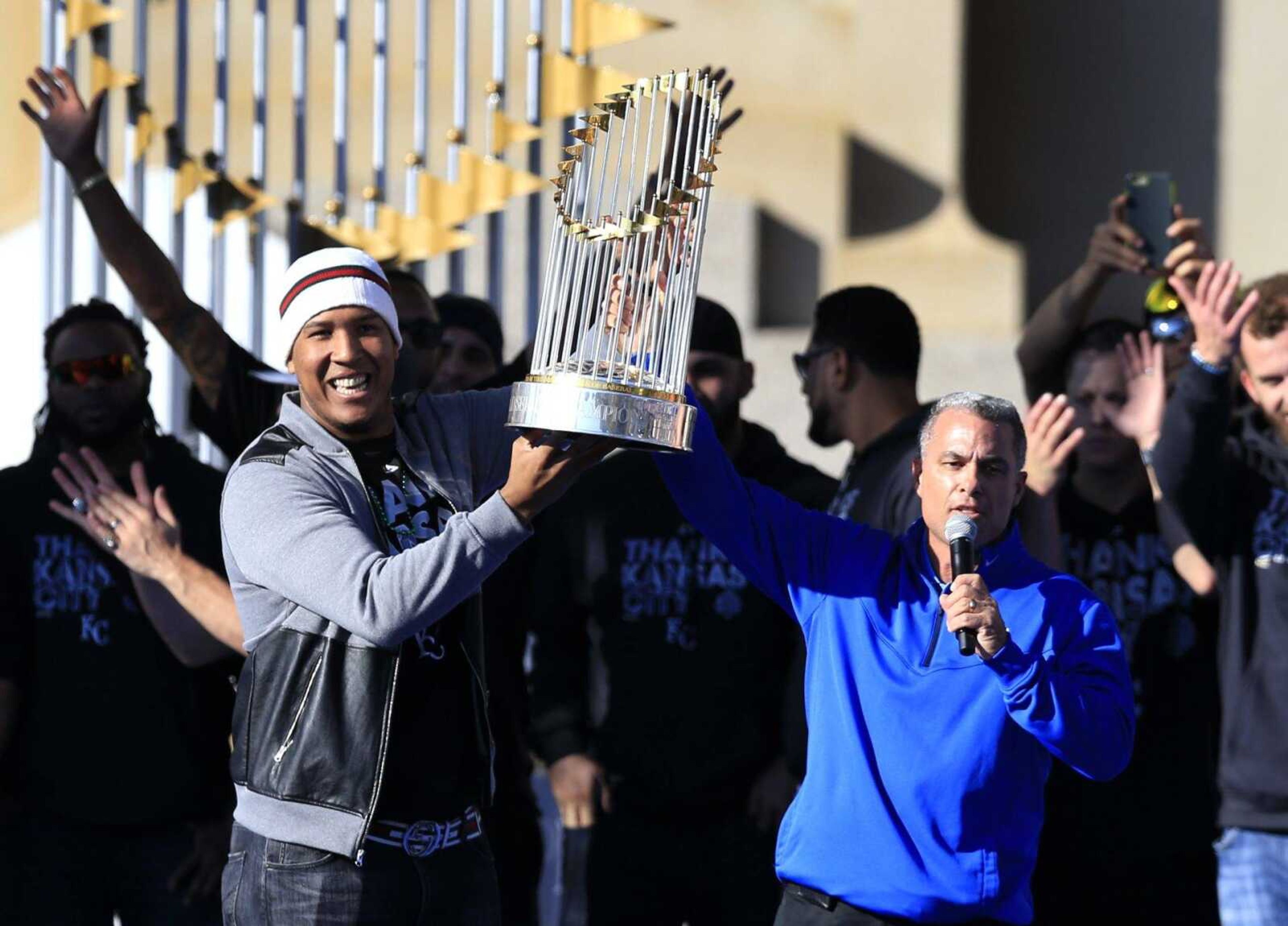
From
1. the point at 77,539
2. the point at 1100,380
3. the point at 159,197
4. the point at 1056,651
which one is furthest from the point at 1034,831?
the point at 159,197

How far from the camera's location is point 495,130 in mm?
5535

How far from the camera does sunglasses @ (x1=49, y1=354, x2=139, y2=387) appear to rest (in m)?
4.45

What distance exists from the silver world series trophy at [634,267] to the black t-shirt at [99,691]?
154 centimetres

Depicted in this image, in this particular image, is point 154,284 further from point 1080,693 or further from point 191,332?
point 1080,693

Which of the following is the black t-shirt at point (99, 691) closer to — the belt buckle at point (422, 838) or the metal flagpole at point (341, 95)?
the belt buckle at point (422, 838)

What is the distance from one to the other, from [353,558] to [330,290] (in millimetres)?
507

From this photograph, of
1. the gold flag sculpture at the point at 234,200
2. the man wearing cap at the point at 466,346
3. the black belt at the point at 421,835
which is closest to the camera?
the black belt at the point at 421,835

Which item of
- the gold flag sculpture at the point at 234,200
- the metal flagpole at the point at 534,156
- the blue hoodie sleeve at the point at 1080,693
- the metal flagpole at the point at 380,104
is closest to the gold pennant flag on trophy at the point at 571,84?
the metal flagpole at the point at 534,156

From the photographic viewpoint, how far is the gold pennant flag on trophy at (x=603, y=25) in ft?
17.9

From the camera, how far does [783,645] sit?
178 inches

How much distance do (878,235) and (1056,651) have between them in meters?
4.26

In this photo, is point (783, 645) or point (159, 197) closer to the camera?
point (783, 645)

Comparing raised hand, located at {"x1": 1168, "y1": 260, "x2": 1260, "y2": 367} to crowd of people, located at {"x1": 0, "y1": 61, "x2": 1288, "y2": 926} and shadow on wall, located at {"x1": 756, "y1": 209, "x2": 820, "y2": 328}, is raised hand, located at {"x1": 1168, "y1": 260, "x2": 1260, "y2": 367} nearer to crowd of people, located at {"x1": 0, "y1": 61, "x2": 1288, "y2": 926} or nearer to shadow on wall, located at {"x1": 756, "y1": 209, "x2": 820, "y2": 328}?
crowd of people, located at {"x1": 0, "y1": 61, "x2": 1288, "y2": 926}

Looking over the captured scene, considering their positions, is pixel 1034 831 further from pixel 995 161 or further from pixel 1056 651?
pixel 995 161
